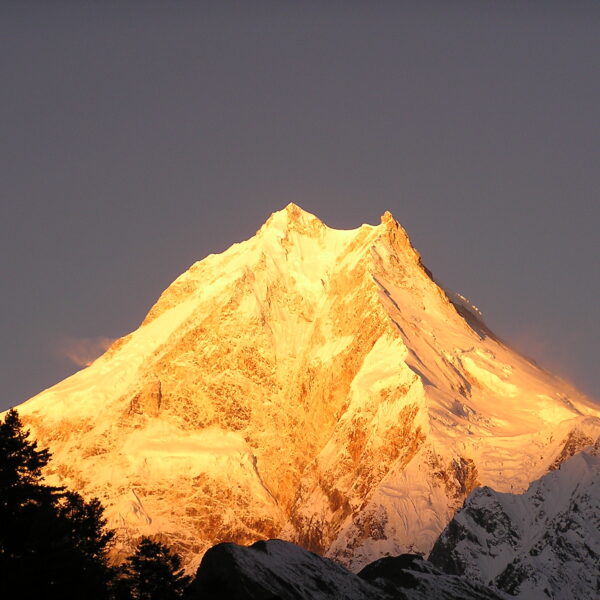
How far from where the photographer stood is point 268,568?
12381 cm

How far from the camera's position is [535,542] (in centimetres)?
18775

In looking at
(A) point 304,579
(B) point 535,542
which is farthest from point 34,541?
(B) point 535,542

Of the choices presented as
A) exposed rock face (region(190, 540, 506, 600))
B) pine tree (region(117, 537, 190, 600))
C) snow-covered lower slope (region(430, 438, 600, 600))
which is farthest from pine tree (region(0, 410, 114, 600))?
snow-covered lower slope (region(430, 438, 600, 600))

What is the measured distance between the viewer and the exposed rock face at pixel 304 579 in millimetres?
118812

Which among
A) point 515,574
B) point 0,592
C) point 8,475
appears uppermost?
point 515,574

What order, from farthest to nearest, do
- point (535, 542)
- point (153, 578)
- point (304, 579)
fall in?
1. point (535, 542)
2. point (304, 579)
3. point (153, 578)

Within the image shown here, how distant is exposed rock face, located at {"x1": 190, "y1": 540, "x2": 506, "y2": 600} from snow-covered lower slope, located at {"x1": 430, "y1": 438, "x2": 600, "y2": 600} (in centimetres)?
3359

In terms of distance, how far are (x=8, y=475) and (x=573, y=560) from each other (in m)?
117

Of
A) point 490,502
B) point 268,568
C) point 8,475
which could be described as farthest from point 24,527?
point 490,502

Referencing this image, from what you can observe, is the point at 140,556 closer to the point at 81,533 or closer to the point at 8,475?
the point at 81,533

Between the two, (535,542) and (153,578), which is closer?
(153,578)

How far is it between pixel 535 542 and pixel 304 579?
65.9 metres

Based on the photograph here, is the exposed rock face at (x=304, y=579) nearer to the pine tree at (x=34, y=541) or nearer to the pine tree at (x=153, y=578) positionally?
the pine tree at (x=153, y=578)

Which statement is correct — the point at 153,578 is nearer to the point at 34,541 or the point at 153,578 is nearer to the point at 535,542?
the point at 34,541
